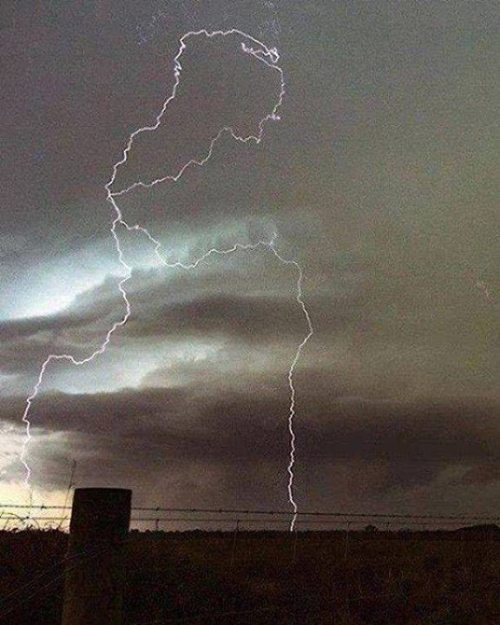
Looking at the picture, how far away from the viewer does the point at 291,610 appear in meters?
10.1

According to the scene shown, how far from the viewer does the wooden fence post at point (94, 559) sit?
3553 mm

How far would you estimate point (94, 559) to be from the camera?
140 inches

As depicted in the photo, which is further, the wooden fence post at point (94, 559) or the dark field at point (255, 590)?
the dark field at point (255, 590)

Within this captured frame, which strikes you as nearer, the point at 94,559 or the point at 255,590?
Answer: the point at 94,559

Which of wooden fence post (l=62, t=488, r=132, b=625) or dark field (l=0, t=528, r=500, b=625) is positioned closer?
wooden fence post (l=62, t=488, r=132, b=625)

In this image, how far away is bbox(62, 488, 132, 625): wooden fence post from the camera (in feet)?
11.7

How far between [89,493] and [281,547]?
712 inches

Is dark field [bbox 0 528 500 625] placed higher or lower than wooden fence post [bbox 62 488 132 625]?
higher

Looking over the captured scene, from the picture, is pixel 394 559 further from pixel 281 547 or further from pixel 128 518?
pixel 128 518

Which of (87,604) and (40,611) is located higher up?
(40,611)

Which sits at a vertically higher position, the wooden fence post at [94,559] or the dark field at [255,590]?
the dark field at [255,590]

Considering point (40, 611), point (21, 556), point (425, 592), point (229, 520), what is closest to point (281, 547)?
point (229, 520)

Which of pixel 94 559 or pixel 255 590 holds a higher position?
pixel 255 590

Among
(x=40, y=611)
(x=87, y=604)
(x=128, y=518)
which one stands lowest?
(x=87, y=604)
